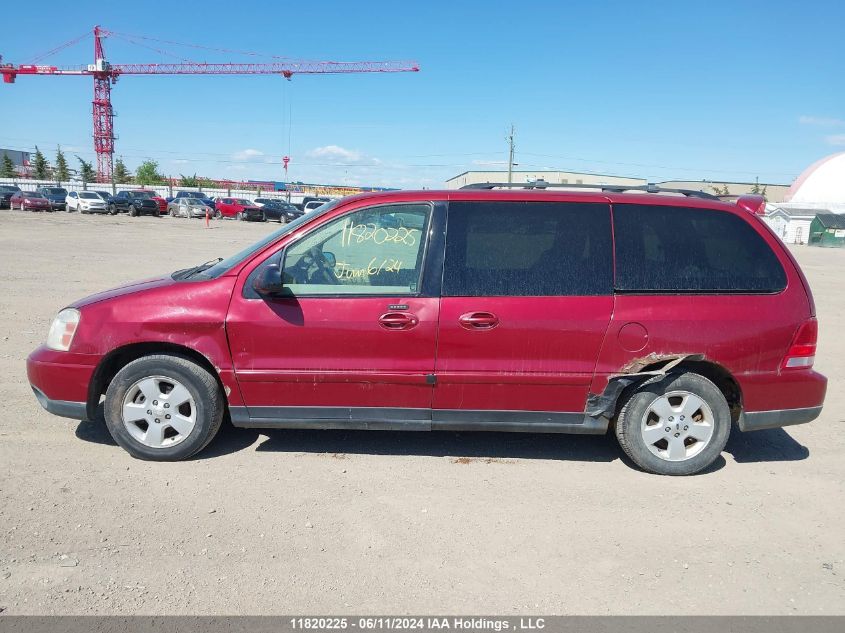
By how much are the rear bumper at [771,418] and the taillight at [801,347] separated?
312 millimetres

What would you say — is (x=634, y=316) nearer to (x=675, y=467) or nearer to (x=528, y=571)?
(x=675, y=467)

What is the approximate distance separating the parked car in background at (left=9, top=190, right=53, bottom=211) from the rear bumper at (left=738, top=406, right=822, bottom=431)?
50051 mm

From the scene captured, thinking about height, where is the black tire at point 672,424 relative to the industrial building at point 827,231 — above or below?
below

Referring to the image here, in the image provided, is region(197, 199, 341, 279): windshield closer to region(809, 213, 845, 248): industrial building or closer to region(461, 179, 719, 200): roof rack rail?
region(461, 179, 719, 200): roof rack rail

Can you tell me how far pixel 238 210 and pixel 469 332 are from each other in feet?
153

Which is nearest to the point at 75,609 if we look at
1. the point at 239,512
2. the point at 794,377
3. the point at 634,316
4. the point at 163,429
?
the point at 239,512

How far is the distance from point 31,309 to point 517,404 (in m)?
7.98

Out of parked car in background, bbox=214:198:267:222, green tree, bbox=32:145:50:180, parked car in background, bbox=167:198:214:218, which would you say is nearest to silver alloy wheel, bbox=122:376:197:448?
parked car in background, bbox=214:198:267:222

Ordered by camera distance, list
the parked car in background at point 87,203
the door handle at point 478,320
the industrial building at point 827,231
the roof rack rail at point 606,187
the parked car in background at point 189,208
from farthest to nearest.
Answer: the parked car in background at point 189,208
the industrial building at point 827,231
the parked car in background at point 87,203
the roof rack rail at point 606,187
the door handle at point 478,320

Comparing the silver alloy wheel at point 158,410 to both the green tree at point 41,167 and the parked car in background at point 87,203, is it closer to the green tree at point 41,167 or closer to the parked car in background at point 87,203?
the parked car in background at point 87,203

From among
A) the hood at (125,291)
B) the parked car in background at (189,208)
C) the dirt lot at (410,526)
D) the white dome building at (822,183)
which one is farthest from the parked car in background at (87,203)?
the white dome building at (822,183)

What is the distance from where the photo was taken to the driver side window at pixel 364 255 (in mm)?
4168

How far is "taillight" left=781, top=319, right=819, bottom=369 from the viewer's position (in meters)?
4.24

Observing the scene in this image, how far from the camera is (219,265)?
4.54 metres
